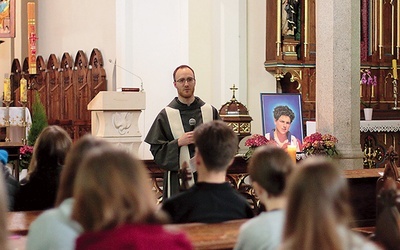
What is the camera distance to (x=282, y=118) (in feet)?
36.1

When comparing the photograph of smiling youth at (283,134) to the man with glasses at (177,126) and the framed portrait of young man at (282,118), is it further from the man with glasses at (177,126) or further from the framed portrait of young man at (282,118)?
the man with glasses at (177,126)

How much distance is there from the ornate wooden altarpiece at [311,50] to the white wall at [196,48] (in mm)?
474

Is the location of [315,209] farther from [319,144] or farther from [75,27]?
[75,27]

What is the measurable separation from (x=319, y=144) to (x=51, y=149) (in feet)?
17.5

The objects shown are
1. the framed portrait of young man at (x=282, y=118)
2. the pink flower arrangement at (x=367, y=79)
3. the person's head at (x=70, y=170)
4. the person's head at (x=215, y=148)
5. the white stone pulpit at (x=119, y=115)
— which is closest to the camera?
the person's head at (x=70, y=170)

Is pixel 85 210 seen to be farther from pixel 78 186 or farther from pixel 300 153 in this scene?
pixel 300 153

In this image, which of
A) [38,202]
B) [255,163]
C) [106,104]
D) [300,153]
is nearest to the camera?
[255,163]

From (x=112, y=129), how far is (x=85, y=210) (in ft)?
32.6

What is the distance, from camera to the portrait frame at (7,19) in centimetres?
1859

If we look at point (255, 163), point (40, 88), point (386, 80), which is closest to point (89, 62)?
point (40, 88)

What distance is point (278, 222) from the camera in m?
3.50

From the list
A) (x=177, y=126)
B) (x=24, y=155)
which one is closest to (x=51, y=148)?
(x=177, y=126)

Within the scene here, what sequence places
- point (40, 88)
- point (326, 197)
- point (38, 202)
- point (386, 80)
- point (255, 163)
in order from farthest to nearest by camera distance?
point (40, 88) < point (386, 80) < point (38, 202) < point (255, 163) < point (326, 197)

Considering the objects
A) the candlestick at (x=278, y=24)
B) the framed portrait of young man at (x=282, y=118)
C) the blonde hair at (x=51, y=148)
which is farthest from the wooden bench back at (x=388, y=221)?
the candlestick at (x=278, y=24)
